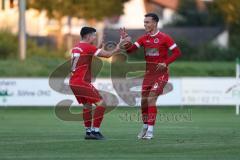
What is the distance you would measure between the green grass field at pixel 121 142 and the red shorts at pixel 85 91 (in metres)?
0.76

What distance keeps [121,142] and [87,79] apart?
1.41 m

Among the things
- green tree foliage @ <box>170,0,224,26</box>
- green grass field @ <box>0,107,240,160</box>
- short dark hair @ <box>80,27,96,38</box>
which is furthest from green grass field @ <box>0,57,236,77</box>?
green tree foliage @ <box>170,0,224,26</box>

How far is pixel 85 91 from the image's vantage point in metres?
15.7

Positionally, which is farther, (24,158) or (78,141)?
(78,141)

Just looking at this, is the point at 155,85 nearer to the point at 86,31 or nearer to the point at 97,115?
the point at 97,115

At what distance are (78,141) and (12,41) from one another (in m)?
39.1

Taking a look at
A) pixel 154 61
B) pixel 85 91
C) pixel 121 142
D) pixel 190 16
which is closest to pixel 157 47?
pixel 154 61

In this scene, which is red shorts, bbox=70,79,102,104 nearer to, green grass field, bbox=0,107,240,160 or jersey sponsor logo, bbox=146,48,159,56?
green grass field, bbox=0,107,240,160

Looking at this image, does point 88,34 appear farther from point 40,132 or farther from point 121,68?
point 121,68

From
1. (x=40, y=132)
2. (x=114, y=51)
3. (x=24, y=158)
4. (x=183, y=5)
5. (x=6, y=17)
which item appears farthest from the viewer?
(x=183, y=5)

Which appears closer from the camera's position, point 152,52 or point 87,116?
point 87,116

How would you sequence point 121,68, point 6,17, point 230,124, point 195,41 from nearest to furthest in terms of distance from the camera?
point 230,124 → point 121,68 → point 6,17 → point 195,41

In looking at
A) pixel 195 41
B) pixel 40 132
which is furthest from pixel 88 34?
pixel 195 41

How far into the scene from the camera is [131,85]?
3038cm
